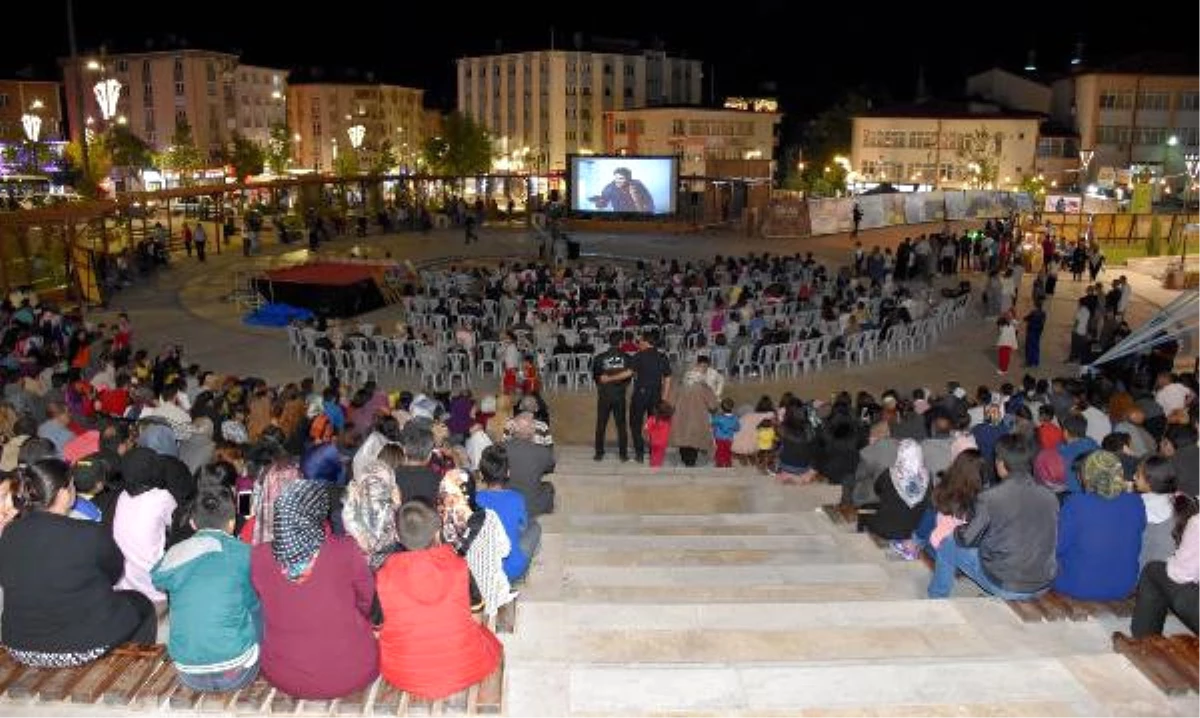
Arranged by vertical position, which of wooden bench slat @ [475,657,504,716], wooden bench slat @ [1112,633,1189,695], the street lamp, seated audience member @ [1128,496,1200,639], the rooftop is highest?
the rooftop

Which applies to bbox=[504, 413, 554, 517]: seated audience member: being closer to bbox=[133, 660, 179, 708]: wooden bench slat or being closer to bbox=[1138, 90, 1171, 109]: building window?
bbox=[133, 660, 179, 708]: wooden bench slat

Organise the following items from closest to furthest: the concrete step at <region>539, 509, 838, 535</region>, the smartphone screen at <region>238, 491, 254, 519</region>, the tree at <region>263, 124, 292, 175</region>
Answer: the smartphone screen at <region>238, 491, 254, 519</region> → the concrete step at <region>539, 509, 838, 535</region> → the tree at <region>263, 124, 292, 175</region>

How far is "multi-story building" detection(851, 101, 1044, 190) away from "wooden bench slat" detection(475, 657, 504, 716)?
55337mm

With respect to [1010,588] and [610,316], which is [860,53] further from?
[1010,588]

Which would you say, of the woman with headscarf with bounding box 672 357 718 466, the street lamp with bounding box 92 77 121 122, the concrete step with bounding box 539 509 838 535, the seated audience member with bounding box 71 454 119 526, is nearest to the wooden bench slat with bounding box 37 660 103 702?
the seated audience member with bounding box 71 454 119 526

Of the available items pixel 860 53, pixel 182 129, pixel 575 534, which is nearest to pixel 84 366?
pixel 575 534

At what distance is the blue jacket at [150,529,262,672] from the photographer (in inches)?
180

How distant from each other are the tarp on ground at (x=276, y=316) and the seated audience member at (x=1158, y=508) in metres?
17.8

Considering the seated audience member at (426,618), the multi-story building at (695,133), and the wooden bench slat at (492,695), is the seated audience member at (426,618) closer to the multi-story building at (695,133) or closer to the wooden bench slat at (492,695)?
the wooden bench slat at (492,695)

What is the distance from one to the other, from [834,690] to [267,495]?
3.04m

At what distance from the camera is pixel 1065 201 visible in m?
38.7

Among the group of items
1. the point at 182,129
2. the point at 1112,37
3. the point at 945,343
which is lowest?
the point at 945,343

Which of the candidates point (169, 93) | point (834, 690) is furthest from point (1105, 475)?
point (169, 93)

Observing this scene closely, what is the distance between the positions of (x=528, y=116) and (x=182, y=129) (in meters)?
30.0
